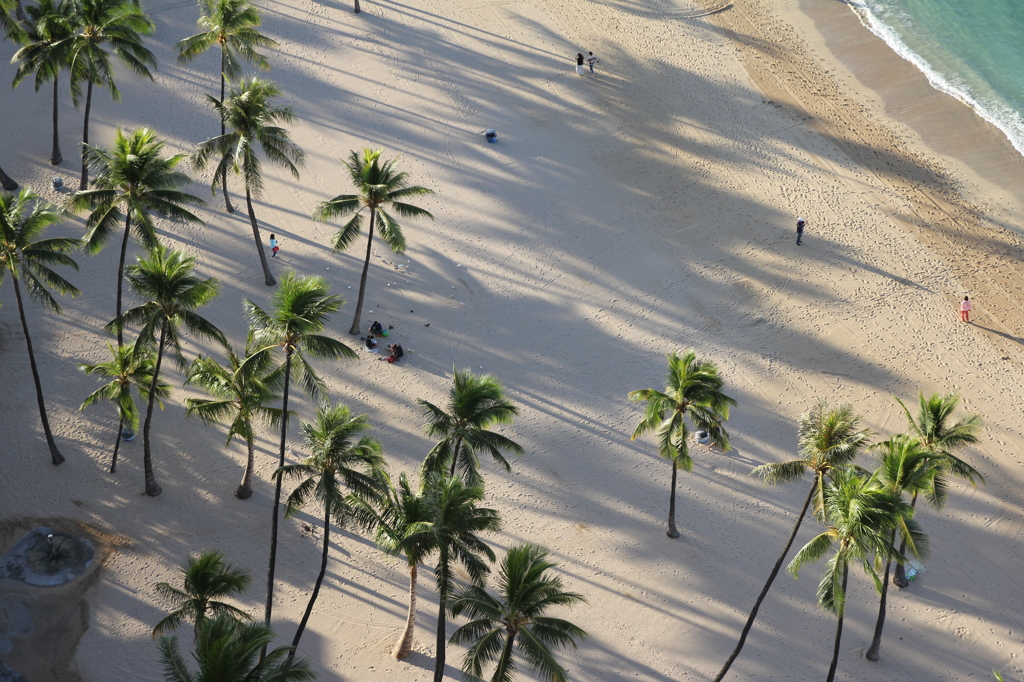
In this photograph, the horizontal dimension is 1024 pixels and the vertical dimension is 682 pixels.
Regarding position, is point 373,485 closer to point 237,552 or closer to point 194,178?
point 237,552

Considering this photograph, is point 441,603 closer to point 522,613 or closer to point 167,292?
point 522,613

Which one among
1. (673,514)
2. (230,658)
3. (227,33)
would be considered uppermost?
(227,33)

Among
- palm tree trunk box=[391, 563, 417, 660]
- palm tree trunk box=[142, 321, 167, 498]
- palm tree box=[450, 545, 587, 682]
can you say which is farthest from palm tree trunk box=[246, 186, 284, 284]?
palm tree box=[450, 545, 587, 682]

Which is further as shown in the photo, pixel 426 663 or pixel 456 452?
pixel 426 663

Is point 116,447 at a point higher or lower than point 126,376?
lower

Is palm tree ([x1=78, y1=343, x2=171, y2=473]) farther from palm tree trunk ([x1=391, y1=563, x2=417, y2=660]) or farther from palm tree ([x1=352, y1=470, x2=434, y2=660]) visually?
palm tree trunk ([x1=391, y1=563, x2=417, y2=660])

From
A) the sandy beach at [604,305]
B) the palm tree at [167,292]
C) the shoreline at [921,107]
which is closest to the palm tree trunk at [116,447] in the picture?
the sandy beach at [604,305]

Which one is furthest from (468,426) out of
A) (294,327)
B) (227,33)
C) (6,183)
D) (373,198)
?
(6,183)
